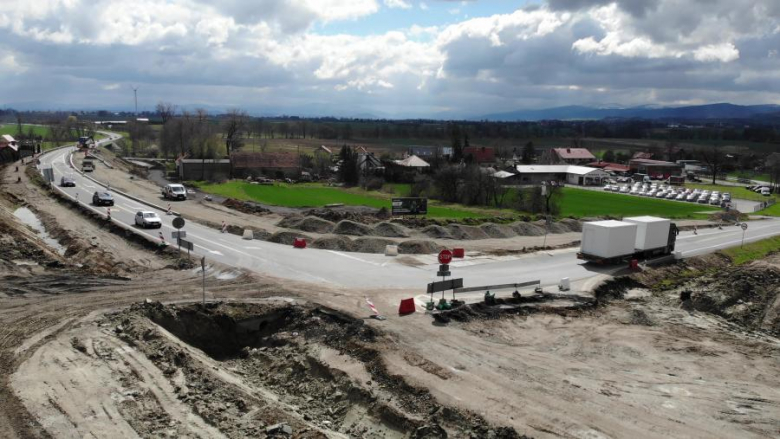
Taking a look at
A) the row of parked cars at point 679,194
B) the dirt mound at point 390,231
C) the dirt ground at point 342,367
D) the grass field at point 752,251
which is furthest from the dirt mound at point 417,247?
the row of parked cars at point 679,194

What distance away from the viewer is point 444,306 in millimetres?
24172

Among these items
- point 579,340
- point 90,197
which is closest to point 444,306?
point 579,340

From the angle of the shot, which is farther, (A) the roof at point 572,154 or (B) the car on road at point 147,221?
(A) the roof at point 572,154

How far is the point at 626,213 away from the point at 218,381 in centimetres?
5929

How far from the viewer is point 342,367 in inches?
714

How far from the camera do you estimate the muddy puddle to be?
14945mm

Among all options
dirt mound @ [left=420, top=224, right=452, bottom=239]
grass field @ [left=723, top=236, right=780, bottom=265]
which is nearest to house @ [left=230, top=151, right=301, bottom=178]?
dirt mound @ [left=420, top=224, right=452, bottom=239]

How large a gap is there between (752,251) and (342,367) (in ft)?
131

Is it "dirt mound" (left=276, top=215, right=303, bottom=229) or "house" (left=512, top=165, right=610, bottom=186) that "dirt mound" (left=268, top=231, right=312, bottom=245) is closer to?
"dirt mound" (left=276, top=215, right=303, bottom=229)

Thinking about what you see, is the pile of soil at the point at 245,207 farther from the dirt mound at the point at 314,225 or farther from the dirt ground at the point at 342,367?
the dirt ground at the point at 342,367

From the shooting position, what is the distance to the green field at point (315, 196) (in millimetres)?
60675

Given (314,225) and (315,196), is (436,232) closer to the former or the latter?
(314,225)

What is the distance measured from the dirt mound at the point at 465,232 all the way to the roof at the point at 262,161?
5440 centimetres

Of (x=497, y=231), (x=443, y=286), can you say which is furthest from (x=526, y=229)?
(x=443, y=286)
